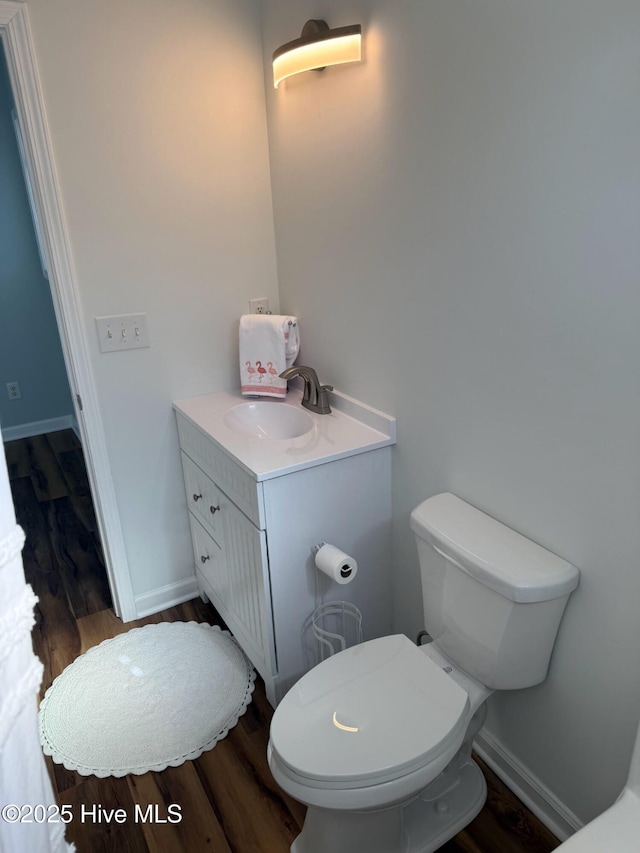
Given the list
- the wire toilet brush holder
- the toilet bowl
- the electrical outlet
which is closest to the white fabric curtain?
the toilet bowl

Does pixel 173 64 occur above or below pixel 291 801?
above

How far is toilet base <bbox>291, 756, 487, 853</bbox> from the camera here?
4.38 ft

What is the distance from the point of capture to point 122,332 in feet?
6.59

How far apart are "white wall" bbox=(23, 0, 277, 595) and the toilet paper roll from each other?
0.85 m

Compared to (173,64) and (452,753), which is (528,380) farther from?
(173,64)

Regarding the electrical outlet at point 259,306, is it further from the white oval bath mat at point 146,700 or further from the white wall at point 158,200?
the white oval bath mat at point 146,700

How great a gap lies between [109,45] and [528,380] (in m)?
1.57

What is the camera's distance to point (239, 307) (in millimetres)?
2219

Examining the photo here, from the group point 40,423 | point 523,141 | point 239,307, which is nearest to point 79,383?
point 239,307

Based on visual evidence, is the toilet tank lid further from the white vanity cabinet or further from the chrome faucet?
the chrome faucet

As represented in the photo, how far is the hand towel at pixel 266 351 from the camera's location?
208 cm

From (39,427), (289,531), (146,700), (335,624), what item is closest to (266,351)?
(289,531)

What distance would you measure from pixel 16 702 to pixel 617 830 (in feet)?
3.19

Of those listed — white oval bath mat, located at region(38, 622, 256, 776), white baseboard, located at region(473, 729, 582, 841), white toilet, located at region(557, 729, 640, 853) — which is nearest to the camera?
white toilet, located at region(557, 729, 640, 853)
